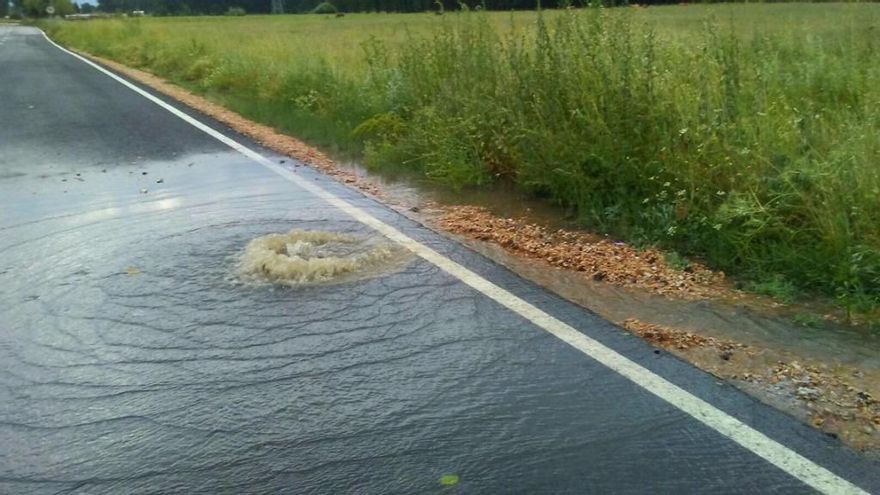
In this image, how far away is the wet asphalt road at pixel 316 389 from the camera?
11.1 ft

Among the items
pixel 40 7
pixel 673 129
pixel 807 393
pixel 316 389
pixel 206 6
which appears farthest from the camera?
pixel 40 7

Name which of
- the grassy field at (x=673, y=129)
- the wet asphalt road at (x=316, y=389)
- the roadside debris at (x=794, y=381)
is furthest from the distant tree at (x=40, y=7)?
the roadside debris at (x=794, y=381)

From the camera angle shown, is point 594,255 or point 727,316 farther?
point 594,255

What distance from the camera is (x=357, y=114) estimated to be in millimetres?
11750

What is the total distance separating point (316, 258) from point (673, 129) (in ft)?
9.96

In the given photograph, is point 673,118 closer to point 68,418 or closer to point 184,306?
point 184,306

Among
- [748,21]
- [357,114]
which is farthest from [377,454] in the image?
[748,21]

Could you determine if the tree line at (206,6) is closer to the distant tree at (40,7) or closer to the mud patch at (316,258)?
the distant tree at (40,7)

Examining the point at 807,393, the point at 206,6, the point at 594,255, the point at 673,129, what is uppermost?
the point at 206,6

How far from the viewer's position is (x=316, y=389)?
4.09 m

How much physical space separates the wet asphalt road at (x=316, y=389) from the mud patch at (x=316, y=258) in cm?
16

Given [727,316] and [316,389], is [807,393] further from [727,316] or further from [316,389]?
[316,389]

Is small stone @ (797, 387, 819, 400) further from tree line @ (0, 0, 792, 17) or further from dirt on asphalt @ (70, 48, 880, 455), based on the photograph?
tree line @ (0, 0, 792, 17)

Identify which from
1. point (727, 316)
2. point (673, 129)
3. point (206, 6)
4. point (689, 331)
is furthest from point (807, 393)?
point (206, 6)
